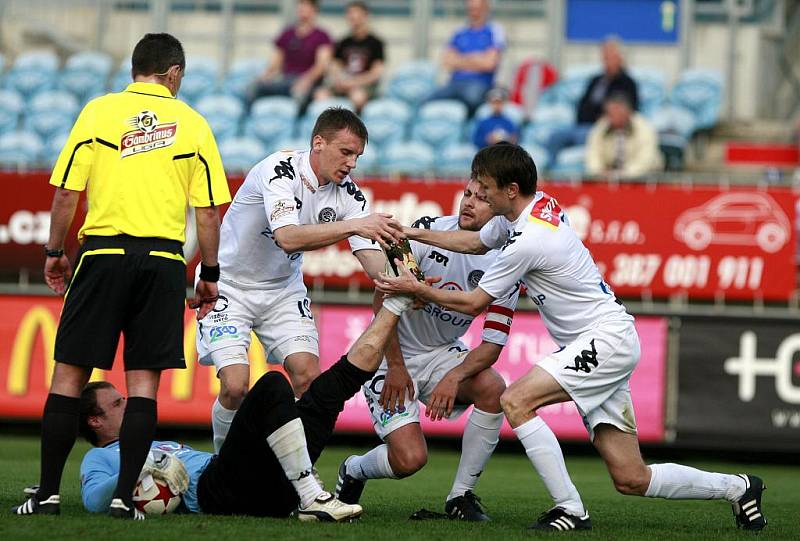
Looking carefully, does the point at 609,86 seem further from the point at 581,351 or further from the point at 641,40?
the point at 581,351

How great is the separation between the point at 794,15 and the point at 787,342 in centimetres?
724

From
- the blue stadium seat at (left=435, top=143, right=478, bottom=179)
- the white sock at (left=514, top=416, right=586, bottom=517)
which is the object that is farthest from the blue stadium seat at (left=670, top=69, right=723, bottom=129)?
the white sock at (left=514, top=416, right=586, bottom=517)

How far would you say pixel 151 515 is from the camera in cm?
572

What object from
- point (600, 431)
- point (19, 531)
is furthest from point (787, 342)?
point (19, 531)

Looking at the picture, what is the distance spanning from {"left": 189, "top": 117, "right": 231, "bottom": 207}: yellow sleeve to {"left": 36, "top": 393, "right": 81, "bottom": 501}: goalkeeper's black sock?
110 centimetres

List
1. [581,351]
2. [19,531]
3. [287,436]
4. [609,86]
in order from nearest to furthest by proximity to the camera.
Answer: [19,531]
[287,436]
[581,351]
[609,86]

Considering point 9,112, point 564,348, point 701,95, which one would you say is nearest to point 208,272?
point 564,348

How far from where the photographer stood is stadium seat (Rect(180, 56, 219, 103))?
16156mm

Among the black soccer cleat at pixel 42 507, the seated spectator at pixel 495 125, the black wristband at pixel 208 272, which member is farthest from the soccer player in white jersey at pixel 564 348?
the seated spectator at pixel 495 125

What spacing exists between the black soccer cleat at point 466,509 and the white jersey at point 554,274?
37.1 inches

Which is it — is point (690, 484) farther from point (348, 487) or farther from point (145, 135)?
point (145, 135)

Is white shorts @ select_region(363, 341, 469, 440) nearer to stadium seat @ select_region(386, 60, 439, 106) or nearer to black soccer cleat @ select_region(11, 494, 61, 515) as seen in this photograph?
black soccer cleat @ select_region(11, 494, 61, 515)

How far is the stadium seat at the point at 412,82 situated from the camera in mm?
15523

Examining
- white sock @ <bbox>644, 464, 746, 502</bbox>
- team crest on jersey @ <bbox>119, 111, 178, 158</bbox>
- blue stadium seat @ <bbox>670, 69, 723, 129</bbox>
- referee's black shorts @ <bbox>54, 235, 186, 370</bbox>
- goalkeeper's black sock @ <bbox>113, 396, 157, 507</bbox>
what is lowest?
white sock @ <bbox>644, 464, 746, 502</bbox>
